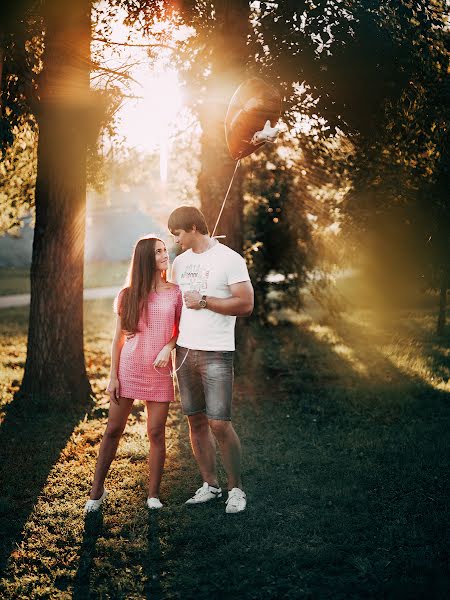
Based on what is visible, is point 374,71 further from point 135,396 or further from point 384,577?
point 384,577

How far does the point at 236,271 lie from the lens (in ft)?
14.2

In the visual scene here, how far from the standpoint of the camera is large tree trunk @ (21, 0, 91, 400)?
743 cm

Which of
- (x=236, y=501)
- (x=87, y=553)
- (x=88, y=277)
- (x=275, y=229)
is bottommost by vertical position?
(x=88, y=277)

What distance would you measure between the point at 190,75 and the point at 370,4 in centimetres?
241

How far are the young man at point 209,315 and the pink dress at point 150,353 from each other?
0.11 meters

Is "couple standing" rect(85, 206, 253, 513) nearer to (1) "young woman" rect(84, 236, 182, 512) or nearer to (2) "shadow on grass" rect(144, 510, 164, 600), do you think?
(1) "young woman" rect(84, 236, 182, 512)

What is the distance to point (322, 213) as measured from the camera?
13.4 m

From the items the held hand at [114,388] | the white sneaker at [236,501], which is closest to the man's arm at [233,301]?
the held hand at [114,388]

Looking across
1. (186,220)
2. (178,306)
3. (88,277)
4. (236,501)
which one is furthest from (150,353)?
(88,277)

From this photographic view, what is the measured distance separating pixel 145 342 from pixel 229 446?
935mm

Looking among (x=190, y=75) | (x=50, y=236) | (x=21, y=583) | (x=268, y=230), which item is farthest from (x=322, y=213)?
(x=21, y=583)

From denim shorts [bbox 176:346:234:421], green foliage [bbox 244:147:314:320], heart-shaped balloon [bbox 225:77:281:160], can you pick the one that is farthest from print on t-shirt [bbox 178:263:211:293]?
green foliage [bbox 244:147:314:320]

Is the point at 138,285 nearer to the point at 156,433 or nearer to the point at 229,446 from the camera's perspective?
the point at 156,433

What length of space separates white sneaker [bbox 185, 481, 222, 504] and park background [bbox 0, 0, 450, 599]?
0.43ft
